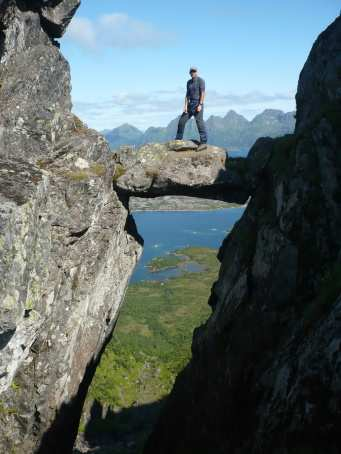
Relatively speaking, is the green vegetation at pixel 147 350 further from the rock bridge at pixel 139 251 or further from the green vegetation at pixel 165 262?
the rock bridge at pixel 139 251

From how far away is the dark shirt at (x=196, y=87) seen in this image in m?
21.1

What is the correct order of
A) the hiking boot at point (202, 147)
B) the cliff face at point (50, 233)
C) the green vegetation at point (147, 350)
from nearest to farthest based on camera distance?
1. the cliff face at point (50, 233)
2. the hiking boot at point (202, 147)
3. the green vegetation at point (147, 350)

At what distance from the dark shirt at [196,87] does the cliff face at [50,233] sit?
203 inches

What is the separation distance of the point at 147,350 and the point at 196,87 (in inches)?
3159

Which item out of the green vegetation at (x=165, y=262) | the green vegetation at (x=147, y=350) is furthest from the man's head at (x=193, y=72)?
the green vegetation at (x=165, y=262)

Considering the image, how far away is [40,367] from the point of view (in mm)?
18500

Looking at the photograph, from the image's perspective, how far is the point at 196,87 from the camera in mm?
21125

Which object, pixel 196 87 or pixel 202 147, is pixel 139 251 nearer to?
pixel 202 147

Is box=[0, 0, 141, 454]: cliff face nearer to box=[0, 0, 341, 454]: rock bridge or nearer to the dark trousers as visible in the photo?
box=[0, 0, 341, 454]: rock bridge

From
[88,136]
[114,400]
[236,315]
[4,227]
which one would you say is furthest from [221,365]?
[114,400]

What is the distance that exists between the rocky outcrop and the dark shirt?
297 centimetres

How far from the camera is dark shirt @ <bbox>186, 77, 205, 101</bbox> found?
21.1m

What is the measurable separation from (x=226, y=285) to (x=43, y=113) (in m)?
11.7

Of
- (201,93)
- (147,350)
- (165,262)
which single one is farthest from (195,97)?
(165,262)
